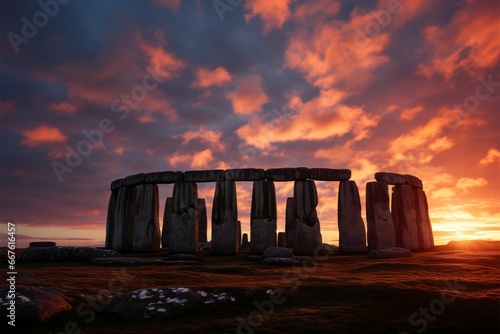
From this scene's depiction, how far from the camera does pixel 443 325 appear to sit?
561cm

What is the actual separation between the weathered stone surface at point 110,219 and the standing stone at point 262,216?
27.1ft

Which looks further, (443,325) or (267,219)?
(267,219)

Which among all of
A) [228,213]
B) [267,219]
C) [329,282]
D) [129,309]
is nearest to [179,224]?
[228,213]

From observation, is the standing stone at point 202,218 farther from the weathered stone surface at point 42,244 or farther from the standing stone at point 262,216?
the weathered stone surface at point 42,244

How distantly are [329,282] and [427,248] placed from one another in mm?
15389

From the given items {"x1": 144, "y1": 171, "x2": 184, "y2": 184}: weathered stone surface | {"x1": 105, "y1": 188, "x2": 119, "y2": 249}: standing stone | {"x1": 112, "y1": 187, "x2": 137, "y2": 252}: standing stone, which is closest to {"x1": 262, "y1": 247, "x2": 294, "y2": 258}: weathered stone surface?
{"x1": 144, "y1": 171, "x2": 184, "y2": 184}: weathered stone surface

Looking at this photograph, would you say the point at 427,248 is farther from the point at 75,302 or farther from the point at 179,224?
the point at 75,302

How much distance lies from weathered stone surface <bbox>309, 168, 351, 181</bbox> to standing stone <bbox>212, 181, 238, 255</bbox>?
3.77 metres

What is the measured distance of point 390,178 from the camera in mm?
20438

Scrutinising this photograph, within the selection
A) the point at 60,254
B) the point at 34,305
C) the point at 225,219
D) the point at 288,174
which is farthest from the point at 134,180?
the point at 34,305

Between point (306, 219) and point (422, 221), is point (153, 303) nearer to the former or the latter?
point (306, 219)

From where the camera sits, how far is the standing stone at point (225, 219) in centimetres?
1895

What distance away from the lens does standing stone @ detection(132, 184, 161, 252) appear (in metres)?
20.3

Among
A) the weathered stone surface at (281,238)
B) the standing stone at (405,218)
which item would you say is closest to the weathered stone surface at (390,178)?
the standing stone at (405,218)
